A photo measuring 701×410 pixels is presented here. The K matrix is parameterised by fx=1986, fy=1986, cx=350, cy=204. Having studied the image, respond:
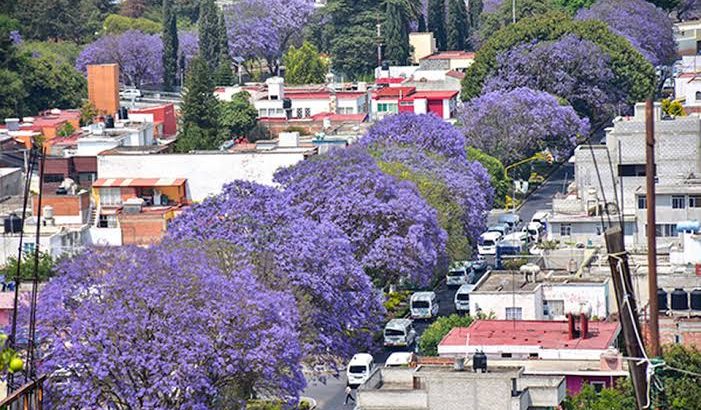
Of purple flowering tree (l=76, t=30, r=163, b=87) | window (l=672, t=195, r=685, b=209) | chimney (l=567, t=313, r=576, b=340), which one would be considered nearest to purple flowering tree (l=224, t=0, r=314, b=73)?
purple flowering tree (l=76, t=30, r=163, b=87)

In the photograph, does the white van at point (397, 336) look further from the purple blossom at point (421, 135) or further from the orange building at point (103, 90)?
the orange building at point (103, 90)

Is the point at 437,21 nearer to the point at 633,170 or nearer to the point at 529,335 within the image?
the point at 633,170

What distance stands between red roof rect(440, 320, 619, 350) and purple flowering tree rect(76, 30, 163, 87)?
216ft

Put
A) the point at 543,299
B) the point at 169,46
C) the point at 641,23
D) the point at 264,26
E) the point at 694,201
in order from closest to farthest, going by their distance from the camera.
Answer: the point at 543,299
the point at 694,201
the point at 641,23
the point at 169,46
the point at 264,26

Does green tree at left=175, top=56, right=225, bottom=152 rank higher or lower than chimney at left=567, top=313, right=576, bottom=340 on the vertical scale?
higher

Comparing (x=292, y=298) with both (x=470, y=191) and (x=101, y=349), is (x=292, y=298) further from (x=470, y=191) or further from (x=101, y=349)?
(x=470, y=191)

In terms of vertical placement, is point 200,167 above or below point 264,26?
below

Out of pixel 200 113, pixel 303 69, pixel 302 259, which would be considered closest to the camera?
pixel 302 259

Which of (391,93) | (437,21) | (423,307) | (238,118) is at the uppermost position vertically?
(437,21)

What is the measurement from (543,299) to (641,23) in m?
55.5

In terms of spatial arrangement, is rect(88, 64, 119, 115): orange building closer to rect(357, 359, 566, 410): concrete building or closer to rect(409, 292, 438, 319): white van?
rect(409, 292, 438, 319): white van

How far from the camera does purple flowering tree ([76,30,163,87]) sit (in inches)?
3910

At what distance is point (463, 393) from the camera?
27.8m

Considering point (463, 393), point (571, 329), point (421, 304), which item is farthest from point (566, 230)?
point (463, 393)
